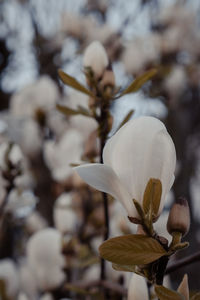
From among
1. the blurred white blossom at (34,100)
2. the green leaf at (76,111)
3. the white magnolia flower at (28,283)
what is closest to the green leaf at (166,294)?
the green leaf at (76,111)

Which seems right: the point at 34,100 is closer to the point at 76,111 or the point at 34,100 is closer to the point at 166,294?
the point at 76,111

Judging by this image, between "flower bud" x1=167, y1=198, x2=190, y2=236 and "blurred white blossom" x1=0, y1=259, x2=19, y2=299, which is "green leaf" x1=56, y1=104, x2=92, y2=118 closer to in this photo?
"flower bud" x1=167, y1=198, x2=190, y2=236

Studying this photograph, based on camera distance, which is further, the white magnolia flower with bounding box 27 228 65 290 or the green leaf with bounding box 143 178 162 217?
the white magnolia flower with bounding box 27 228 65 290

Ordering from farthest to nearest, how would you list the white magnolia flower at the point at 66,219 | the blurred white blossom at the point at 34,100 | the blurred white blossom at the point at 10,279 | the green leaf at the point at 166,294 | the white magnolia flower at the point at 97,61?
the blurred white blossom at the point at 34,100
the white magnolia flower at the point at 66,219
the blurred white blossom at the point at 10,279
the white magnolia flower at the point at 97,61
the green leaf at the point at 166,294

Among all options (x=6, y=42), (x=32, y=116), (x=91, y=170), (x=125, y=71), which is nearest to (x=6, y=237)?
(x=32, y=116)

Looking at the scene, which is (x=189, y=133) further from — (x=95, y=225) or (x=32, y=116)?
(x=95, y=225)

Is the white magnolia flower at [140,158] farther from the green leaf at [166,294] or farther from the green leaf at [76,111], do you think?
the green leaf at [76,111]

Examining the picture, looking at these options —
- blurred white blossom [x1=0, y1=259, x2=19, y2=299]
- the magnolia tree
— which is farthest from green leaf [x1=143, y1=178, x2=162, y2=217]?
blurred white blossom [x1=0, y1=259, x2=19, y2=299]
